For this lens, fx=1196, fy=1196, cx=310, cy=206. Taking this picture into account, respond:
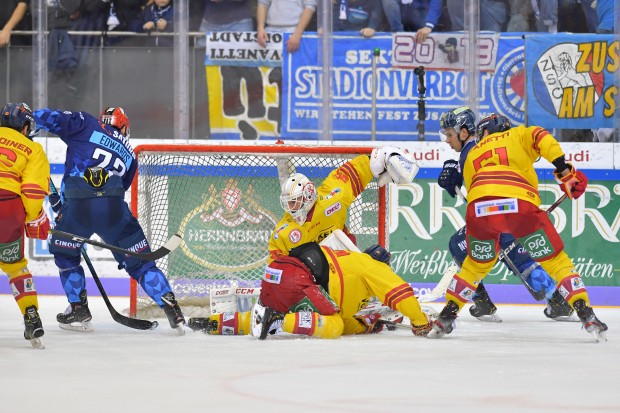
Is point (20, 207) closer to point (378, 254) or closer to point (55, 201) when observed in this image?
point (55, 201)

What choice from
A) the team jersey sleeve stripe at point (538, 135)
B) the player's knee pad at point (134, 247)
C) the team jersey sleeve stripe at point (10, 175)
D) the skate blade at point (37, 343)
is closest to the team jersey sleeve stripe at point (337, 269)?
the player's knee pad at point (134, 247)

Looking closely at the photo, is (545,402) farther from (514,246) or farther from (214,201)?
(214,201)

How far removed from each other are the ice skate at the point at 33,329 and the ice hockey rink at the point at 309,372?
0.06 meters

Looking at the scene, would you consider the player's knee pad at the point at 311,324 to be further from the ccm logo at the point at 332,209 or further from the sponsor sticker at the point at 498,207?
the sponsor sticker at the point at 498,207

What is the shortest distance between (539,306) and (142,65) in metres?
2.99

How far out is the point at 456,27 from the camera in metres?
7.82

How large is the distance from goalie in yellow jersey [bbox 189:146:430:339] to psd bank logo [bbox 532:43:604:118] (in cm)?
261

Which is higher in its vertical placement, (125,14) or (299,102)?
(125,14)

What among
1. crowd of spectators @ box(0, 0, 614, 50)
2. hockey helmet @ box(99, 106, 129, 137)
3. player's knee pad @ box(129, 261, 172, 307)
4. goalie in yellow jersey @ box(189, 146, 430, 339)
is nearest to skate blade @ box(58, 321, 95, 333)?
player's knee pad @ box(129, 261, 172, 307)

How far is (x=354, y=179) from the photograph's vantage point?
232 inches

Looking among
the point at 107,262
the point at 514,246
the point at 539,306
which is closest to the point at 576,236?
the point at 539,306

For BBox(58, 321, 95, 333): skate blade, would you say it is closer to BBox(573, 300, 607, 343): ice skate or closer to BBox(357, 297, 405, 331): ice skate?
BBox(357, 297, 405, 331): ice skate

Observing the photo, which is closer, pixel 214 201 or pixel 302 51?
pixel 214 201

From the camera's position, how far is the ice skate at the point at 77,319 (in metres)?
5.73
